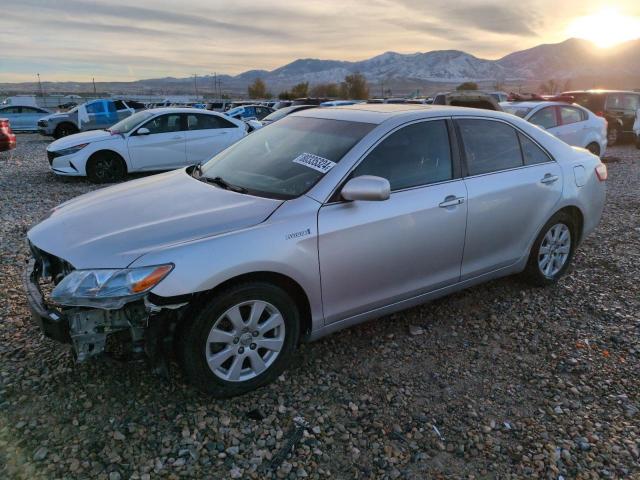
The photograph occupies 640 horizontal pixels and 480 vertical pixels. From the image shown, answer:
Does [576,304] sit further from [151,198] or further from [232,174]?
[151,198]

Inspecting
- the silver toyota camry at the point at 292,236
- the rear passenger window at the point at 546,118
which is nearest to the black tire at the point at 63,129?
the rear passenger window at the point at 546,118

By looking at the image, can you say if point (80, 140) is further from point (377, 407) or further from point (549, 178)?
point (377, 407)

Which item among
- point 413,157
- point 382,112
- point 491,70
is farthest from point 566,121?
point 491,70

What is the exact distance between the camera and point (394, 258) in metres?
3.25

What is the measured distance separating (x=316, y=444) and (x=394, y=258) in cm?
127

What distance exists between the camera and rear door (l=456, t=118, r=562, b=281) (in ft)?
12.1

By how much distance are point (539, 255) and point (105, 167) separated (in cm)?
818

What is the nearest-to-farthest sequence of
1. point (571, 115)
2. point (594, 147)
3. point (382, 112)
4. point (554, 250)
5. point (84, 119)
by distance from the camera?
point (382, 112) → point (554, 250) → point (571, 115) → point (594, 147) → point (84, 119)

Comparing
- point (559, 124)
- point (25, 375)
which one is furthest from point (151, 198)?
point (559, 124)

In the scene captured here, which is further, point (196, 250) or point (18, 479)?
point (196, 250)

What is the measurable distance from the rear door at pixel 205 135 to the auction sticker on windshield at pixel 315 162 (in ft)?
22.6

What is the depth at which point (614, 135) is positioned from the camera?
1555 cm

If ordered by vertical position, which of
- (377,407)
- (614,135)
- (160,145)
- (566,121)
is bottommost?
(377,407)

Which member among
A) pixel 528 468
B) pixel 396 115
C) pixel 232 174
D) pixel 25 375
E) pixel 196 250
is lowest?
pixel 528 468
